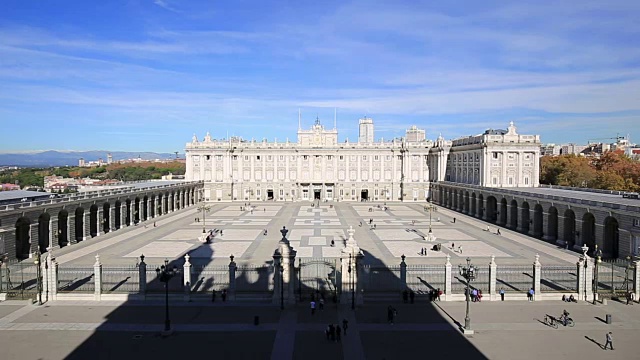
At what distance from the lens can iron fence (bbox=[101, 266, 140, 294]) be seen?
2900 centimetres

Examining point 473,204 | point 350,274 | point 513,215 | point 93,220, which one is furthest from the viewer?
point 473,204

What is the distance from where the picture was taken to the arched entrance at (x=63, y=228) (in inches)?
1812

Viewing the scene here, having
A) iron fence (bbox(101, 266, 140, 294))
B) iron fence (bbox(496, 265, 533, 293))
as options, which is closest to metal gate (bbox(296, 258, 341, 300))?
iron fence (bbox(101, 266, 140, 294))

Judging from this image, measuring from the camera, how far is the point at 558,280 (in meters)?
31.8

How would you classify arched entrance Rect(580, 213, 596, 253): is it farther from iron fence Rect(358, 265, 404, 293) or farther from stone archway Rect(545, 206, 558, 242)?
iron fence Rect(358, 265, 404, 293)

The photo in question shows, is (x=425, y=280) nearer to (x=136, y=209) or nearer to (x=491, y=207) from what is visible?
(x=491, y=207)

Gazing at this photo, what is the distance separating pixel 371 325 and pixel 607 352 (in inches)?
397

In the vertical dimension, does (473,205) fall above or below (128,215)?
above

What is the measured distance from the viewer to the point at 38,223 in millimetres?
41625

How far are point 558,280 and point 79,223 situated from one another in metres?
44.6

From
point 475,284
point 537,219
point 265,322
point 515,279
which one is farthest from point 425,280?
point 537,219

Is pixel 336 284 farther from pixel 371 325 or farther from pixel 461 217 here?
pixel 461 217

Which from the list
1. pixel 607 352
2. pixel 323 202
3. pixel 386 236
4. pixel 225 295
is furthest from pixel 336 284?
pixel 323 202

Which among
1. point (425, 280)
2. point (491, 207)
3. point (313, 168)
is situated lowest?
point (425, 280)
